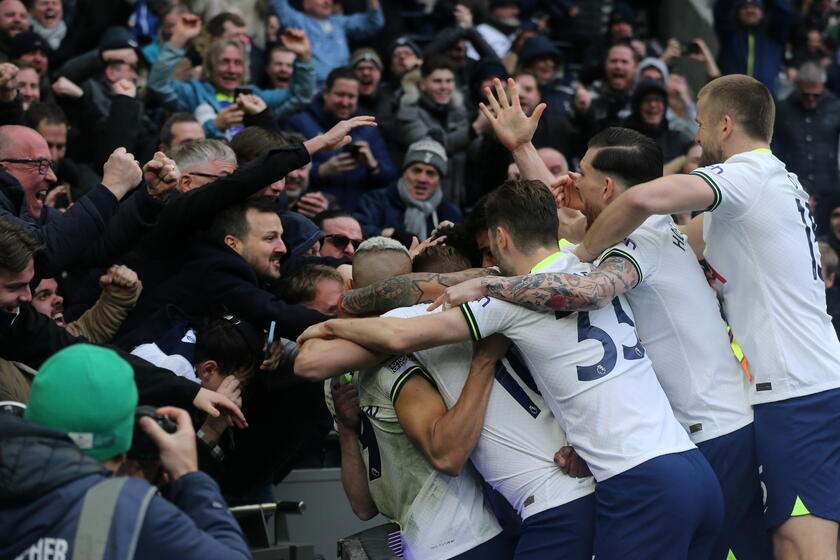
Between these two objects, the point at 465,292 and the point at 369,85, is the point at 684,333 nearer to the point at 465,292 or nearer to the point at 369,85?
the point at 465,292

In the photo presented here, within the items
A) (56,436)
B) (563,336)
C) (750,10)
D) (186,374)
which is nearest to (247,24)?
(750,10)

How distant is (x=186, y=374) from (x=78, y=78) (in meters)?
5.17

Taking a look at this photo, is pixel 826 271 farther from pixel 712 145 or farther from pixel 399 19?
pixel 399 19

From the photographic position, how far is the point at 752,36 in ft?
45.7

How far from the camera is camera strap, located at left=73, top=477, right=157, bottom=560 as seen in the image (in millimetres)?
3162

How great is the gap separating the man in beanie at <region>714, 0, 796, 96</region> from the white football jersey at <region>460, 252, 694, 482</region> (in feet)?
33.3

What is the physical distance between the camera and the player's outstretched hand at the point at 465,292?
4559 mm

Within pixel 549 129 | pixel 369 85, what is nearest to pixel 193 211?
pixel 369 85

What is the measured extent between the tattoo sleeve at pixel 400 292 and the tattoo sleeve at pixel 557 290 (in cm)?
44

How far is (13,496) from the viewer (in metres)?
3.21

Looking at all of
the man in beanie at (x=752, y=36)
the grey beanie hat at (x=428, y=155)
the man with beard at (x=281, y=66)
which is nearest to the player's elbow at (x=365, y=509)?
the grey beanie hat at (x=428, y=155)

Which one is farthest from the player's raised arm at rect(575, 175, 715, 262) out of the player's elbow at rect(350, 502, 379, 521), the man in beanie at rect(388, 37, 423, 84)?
the man in beanie at rect(388, 37, 423, 84)

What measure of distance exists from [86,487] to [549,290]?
1.99 metres

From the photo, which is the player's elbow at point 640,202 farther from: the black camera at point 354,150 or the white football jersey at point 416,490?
the black camera at point 354,150
